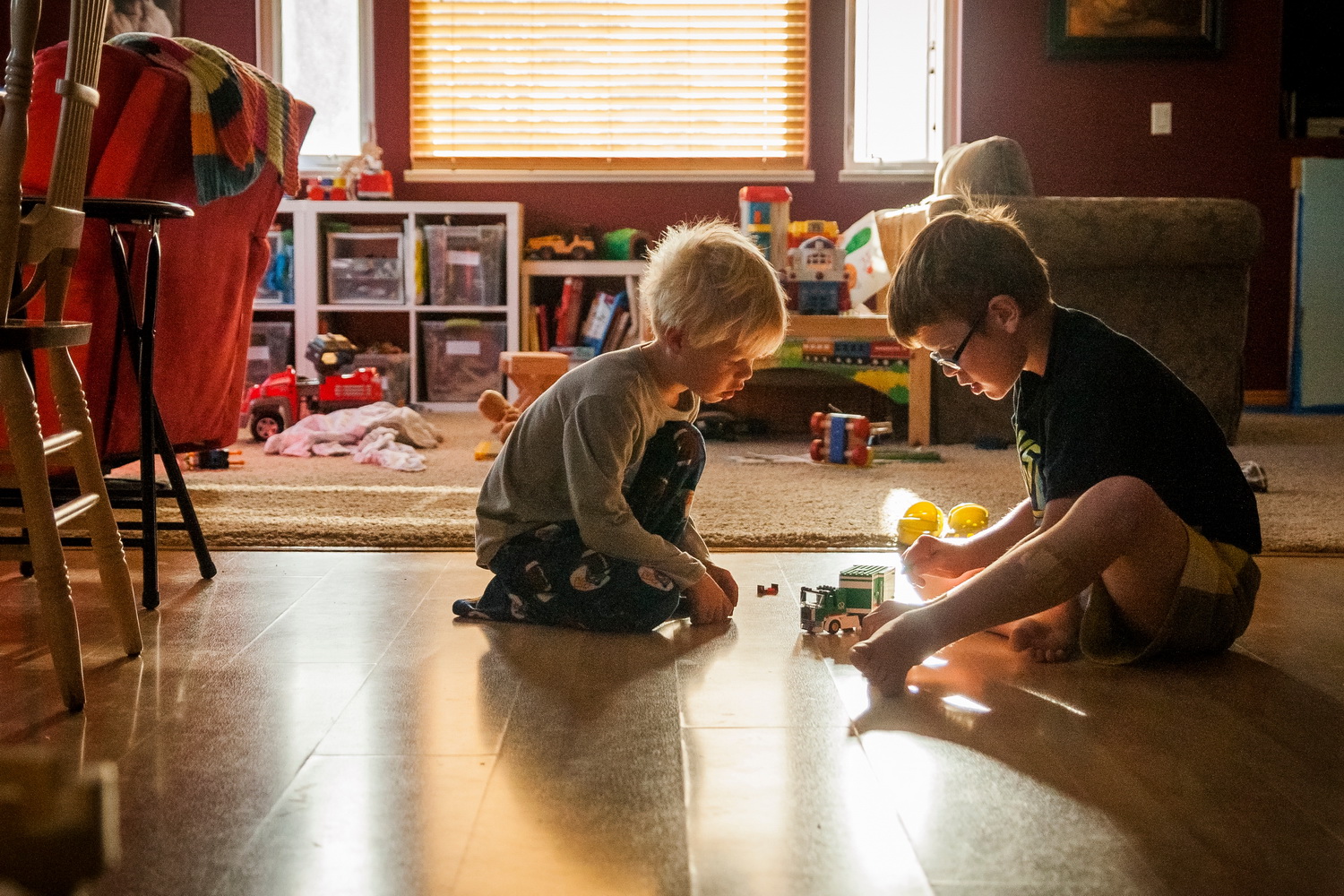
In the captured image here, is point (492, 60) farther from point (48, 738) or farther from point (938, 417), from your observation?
point (48, 738)

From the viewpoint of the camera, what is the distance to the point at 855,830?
905 mm

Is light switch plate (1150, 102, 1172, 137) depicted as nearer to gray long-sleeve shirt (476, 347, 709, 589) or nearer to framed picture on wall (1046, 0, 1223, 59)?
framed picture on wall (1046, 0, 1223, 59)

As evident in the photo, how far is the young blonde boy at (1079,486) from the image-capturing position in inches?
50.9

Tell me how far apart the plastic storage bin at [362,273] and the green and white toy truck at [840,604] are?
3.64m

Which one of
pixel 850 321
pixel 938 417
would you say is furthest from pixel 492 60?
pixel 938 417

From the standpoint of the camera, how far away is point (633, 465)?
5.23ft

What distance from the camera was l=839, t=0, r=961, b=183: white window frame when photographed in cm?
504

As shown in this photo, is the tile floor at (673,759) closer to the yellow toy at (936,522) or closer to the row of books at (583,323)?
the yellow toy at (936,522)

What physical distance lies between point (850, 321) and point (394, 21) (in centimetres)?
251

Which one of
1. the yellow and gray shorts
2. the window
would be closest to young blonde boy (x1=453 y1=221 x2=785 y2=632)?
the yellow and gray shorts

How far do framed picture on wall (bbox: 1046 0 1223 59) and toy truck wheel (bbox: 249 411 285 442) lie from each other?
10.8 ft

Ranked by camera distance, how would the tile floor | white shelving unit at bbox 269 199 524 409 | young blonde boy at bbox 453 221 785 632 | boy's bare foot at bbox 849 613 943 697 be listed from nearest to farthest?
1. the tile floor
2. boy's bare foot at bbox 849 613 943 697
3. young blonde boy at bbox 453 221 785 632
4. white shelving unit at bbox 269 199 524 409

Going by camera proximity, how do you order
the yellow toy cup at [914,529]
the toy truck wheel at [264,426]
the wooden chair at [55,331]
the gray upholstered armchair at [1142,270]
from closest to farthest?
the wooden chair at [55,331] < the yellow toy cup at [914,529] < the gray upholstered armchair at [1142,270] < the toy truck wheel at [264,426]

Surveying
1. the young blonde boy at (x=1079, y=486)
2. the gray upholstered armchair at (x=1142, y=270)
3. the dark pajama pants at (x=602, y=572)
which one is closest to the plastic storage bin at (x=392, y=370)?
the gray upholstered armchair at (x=1142, y=270)
